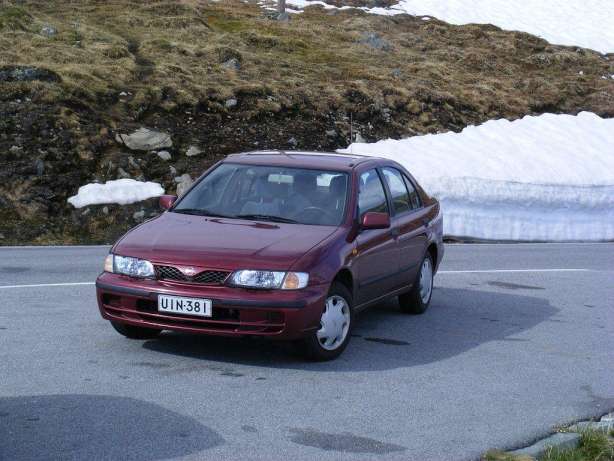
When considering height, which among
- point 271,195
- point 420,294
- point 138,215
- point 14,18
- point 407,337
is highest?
point 14,18

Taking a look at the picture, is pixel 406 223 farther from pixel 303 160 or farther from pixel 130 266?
pixel 130 266

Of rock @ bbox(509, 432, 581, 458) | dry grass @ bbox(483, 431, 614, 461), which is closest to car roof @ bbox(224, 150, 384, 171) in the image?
rock @ bbox(509, 432, 581, 458)

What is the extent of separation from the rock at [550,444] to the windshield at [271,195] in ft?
9.98

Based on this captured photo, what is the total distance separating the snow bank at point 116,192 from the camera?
1867 cm

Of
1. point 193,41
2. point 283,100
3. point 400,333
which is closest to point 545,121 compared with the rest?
point 283,100

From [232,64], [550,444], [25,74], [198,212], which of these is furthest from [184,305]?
[232,64]

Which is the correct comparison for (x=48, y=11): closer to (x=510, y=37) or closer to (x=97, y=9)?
(x=97, y=9)

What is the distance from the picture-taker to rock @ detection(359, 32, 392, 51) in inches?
1446

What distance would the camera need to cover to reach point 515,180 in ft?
69.4

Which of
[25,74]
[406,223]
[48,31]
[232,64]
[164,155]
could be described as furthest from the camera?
[48,31]

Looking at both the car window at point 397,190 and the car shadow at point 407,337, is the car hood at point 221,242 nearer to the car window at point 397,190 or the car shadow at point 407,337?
the car shadow at point 407,337

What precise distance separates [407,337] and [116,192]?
34.9 ft

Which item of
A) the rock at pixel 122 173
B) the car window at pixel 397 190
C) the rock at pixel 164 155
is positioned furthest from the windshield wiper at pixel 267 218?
the rock at pixel 164 155

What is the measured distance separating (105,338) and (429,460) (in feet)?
12.3
